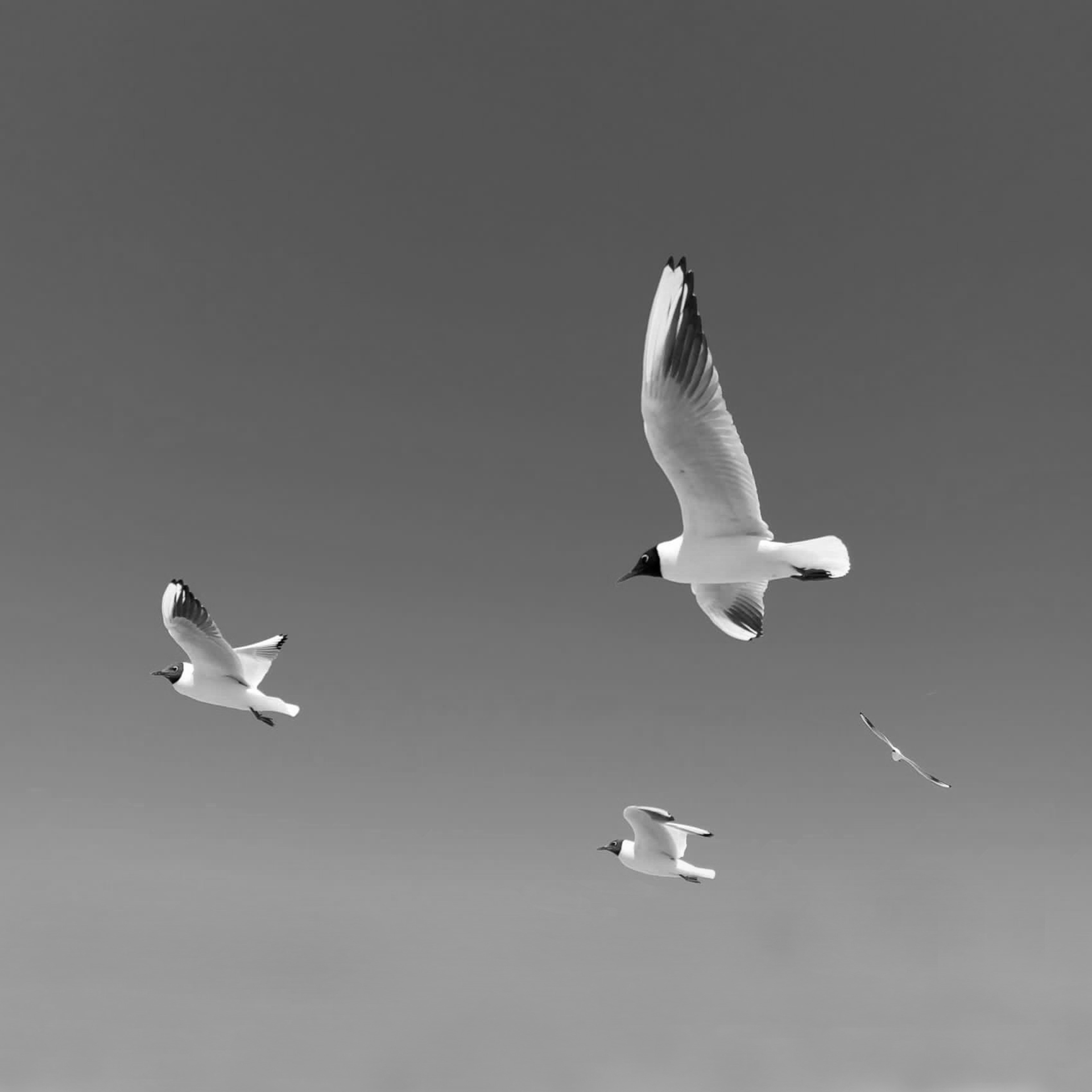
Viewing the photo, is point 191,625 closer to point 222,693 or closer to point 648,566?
point 222,693

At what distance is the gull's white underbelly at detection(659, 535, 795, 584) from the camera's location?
34.9 feet

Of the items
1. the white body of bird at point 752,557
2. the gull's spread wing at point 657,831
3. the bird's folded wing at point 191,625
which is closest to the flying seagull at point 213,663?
the bird's folded wing at point 191,625

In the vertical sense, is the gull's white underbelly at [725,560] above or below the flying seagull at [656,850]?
below

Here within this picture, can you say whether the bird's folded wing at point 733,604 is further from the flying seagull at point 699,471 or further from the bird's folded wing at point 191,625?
the bird's folded wing at point 191,625

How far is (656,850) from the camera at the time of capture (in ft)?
72.3

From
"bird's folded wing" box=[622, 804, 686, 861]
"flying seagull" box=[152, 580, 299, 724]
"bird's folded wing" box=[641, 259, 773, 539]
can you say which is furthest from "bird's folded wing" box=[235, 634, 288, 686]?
"bird's folded wing" box=[641, 259, 773, 539]

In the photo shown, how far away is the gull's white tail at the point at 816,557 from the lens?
10.5 m

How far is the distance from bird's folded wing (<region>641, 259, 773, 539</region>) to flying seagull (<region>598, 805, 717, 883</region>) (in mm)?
11236

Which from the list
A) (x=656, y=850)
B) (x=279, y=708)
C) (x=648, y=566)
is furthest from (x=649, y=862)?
(x=648, y=566)

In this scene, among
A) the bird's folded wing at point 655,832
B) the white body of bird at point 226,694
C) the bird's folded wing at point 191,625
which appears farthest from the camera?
the bird's folded wing at point 655,832

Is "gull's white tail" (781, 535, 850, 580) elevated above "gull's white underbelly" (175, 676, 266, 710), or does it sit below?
below

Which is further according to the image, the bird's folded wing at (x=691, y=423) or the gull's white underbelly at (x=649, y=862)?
the gull's white underbelly at (x=649, y=862)

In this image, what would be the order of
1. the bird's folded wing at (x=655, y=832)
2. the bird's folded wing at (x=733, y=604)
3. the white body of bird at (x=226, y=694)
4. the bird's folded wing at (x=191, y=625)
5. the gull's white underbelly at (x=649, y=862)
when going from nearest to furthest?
the bird's folded wing at (x=733, y=604) → the bird's folded wing at (x=191, y=625) → the white body of bird at (x=226, y=694) → the bird's folded wing at (x=655, y=832) → the gull's white underbelly at (x=649, y=862)

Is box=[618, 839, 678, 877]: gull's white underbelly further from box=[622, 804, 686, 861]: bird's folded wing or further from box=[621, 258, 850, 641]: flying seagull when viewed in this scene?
box=[621, 258, 850, 641]: flying seagull
